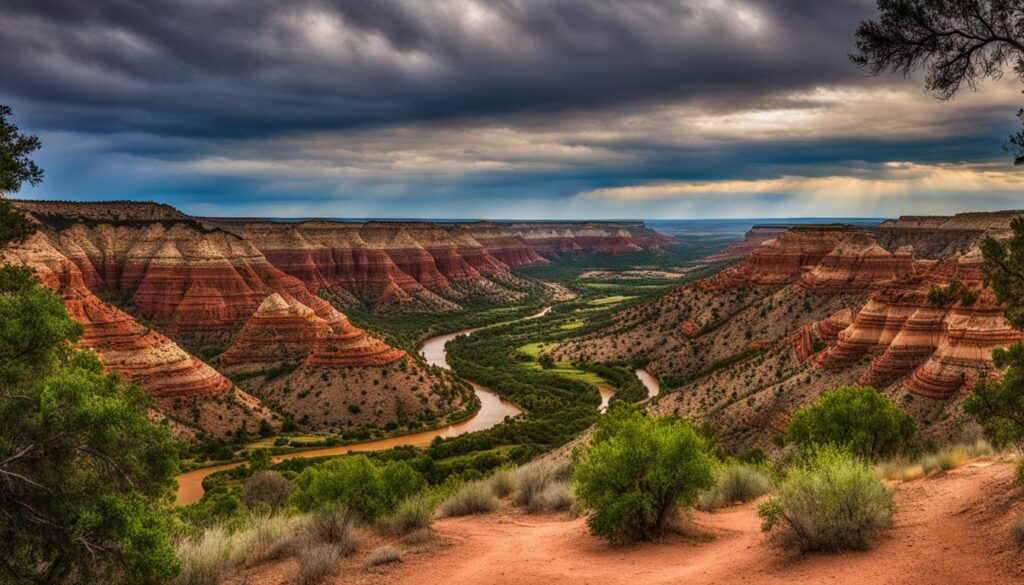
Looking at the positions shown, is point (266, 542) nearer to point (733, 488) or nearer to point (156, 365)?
point (733, 488)

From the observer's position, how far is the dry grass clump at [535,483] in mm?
22812

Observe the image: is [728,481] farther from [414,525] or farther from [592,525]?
[414,525]

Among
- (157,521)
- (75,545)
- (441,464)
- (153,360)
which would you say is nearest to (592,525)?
(157,521)

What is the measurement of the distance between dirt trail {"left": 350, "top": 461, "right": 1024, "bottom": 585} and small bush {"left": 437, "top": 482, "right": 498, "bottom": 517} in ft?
8.64

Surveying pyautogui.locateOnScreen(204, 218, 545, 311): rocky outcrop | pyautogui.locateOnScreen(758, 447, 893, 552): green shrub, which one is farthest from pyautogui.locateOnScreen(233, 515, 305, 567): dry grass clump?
pyautogui.locateOnScreen(204, 218, 545, 311): rocky outcrop

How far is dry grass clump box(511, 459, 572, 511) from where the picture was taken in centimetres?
2281

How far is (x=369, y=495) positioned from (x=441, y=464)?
106ft

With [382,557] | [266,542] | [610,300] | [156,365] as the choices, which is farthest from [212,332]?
[610,300]

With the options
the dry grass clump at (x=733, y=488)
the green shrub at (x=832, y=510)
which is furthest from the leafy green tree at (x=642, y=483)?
the dry grass clump at (x=733, y=488)

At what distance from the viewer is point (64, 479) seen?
43.3 feet

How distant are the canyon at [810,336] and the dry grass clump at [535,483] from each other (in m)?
13.8

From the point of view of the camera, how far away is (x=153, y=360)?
61.4 m

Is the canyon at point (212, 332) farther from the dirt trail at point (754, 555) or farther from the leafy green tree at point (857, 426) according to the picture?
the leafy green tree at point (857, 426)

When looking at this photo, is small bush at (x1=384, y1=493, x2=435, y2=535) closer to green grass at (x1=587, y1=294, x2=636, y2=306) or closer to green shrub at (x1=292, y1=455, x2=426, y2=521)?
green shrub at (x1=292, y1=455, x2=426, y2=521)
